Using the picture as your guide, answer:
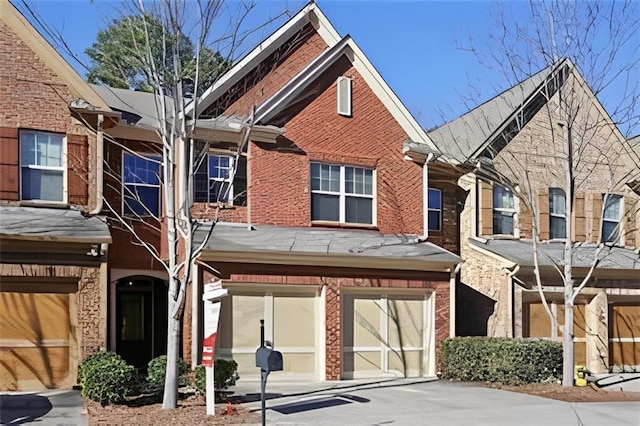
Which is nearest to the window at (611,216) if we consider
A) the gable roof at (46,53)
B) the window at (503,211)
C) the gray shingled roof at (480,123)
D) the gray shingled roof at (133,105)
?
the window at (503,211)

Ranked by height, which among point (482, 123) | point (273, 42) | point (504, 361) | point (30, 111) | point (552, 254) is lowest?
point (504, 361)

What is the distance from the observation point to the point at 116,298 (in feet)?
61.2

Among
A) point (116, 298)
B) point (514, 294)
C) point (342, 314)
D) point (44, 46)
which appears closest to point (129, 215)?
point (116, 298)

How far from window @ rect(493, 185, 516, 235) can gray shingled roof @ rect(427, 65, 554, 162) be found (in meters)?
1.61

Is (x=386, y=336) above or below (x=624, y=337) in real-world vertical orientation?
above

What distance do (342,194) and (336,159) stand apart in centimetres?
93

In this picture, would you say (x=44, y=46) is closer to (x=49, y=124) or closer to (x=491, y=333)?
(x=49, y=124)

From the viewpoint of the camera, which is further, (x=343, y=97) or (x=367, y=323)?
(x=343, y=97)

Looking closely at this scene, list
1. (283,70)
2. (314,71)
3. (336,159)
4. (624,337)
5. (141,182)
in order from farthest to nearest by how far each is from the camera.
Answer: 1. (624,337)
2. (283,70)
3. (336,159)
4. (314,71)
5. (141,182)

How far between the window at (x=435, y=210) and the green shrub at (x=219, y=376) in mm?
9982


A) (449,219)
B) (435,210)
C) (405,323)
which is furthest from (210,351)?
(449,219)

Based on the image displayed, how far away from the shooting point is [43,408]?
43.0 ft

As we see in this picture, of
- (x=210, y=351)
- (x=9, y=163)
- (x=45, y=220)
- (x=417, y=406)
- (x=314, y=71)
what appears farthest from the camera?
(x=314, y=71)

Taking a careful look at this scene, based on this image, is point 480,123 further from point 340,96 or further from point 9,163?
point 9,163
